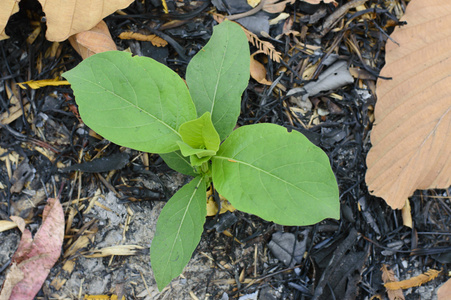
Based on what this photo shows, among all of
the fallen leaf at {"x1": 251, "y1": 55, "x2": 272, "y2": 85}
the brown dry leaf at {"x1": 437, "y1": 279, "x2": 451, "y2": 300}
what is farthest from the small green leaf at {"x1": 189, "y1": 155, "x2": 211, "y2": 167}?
the brown dry leaf at {"x1": 437, "y1": 279, "x2": 451, "y2": 300}

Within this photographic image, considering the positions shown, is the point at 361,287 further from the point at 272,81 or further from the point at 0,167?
the point at 0,167

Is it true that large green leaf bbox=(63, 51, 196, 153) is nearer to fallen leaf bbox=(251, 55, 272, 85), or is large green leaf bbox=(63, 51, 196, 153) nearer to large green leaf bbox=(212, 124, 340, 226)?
large green leaf bbox=(212, 124, 340, 226)

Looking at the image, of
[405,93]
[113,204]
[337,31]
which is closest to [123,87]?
[113,204]

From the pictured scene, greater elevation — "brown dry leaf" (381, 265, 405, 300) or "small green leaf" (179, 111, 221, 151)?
"small green leaf" (179, 111, 221, 151)

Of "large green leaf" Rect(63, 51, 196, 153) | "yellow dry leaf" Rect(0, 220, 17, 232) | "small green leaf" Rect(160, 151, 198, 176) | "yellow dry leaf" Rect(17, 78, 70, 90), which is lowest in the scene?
"yellow dry leaf" Rect(0, 220, 17, 232)

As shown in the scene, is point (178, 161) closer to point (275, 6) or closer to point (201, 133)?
point (201, 133)

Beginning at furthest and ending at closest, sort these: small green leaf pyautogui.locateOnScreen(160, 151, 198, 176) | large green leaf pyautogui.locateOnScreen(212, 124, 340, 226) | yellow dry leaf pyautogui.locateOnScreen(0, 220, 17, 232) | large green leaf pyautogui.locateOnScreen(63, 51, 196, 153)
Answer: yellow dry leaf pyautogui.locateOnScreen(0, 220, 17, 232), small green leaf pyautogui.locateOnScreen(160, 151, 198, 176), large green leaf pyautogui.locateOnScreen(63, 51, 196, 153), large green leaf pyautogui.locateOnScreen(212, 124, 340, 226)
